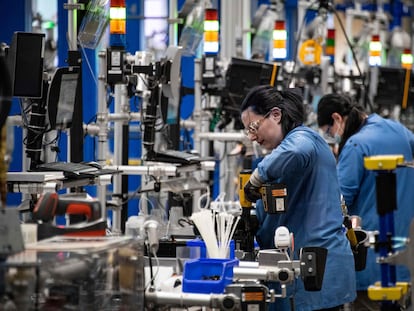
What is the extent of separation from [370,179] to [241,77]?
2.49 m

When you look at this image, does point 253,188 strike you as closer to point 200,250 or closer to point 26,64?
point 200,250

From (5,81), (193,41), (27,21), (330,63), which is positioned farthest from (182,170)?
(330,63)

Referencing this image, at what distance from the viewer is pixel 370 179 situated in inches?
285

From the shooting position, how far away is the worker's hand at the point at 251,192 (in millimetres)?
5477

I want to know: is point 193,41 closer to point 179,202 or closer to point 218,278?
point 179,202

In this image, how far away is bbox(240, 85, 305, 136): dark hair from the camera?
5.68 metres

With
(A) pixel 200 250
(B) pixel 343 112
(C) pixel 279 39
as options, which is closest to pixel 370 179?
(B) pixel 343 112

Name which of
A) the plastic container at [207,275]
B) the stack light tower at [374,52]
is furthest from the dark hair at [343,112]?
the stack light tower at [374,52]

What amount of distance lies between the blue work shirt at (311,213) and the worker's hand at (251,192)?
8cm

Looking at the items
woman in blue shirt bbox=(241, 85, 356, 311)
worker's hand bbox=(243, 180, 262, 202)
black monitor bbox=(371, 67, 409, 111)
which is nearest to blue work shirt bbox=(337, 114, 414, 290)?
woman in blue shirt bbox=(241, 85, 356, 311)

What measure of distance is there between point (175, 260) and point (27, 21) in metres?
3.89

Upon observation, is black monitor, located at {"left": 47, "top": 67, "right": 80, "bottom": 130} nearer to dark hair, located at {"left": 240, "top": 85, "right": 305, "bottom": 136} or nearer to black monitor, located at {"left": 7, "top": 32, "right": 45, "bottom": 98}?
black monitor, located at {"left": 7, "top": 32, "right": 45, "bottom": 98}

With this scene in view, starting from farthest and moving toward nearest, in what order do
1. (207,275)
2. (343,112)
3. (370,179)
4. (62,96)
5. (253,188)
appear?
(343,112)
(370,179)
(62,96)
(253,188)
(207,275)

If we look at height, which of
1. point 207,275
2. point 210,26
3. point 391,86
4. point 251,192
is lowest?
point 207,275
